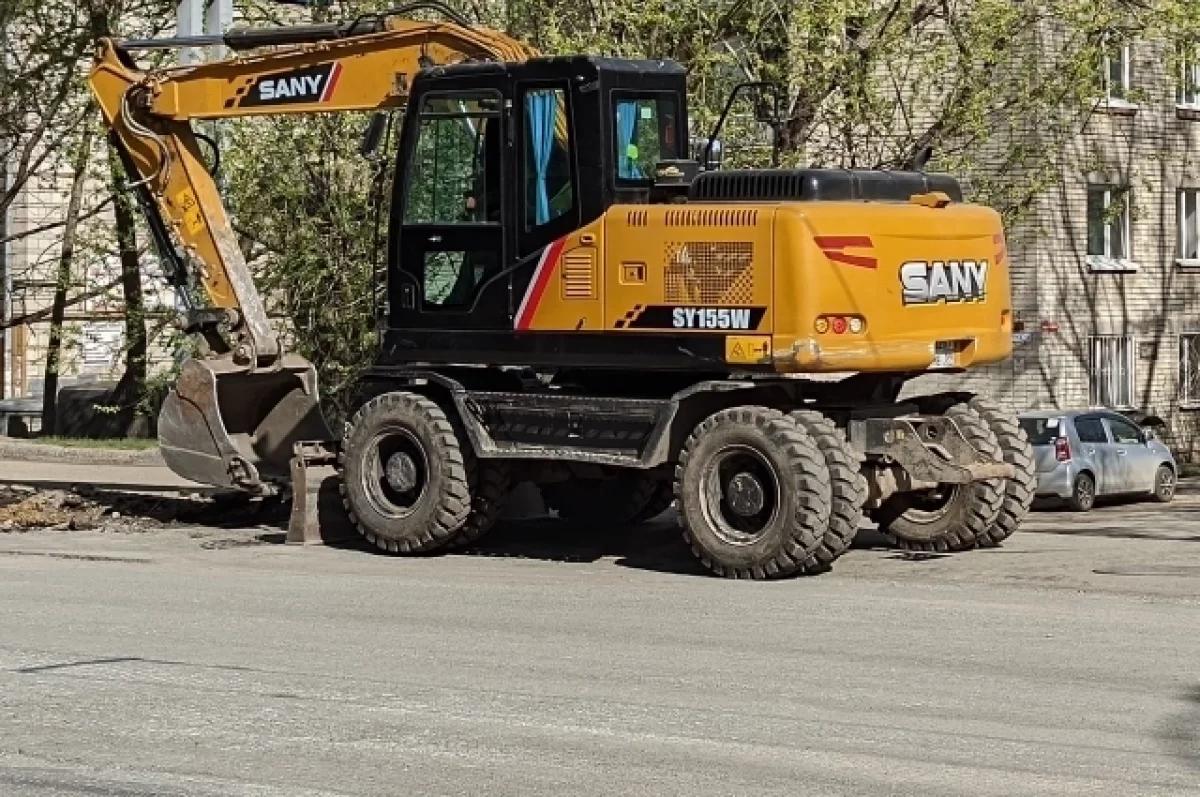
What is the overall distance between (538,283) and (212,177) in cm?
451

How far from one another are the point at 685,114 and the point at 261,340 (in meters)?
4.41

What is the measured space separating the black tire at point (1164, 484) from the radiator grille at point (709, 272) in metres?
16.7

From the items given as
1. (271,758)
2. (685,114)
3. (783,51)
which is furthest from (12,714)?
(783,51)

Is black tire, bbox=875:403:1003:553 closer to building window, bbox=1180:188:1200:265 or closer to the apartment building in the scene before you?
the apartment building

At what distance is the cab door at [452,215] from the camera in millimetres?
16484

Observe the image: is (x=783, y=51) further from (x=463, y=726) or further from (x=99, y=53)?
(x=463, y=726)

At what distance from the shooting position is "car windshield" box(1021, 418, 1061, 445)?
28922 mm

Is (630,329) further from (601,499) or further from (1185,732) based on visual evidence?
(1185,732)

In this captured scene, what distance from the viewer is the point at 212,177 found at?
19.5 metres

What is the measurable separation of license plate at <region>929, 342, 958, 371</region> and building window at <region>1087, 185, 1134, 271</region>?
22117mm

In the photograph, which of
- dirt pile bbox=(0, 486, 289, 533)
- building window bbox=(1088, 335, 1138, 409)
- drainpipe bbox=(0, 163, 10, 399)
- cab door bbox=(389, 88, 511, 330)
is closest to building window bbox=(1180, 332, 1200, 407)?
building window bbox=(1088, 335, 1138, 409)

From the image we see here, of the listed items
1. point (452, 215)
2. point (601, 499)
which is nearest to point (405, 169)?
point (452, 215)

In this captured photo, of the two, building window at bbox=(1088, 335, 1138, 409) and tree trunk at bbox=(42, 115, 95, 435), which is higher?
tree trunk at bbox=(42, 115, 95, 435)

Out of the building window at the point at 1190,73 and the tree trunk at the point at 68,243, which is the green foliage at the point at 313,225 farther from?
the building window at the point at 1190,73
